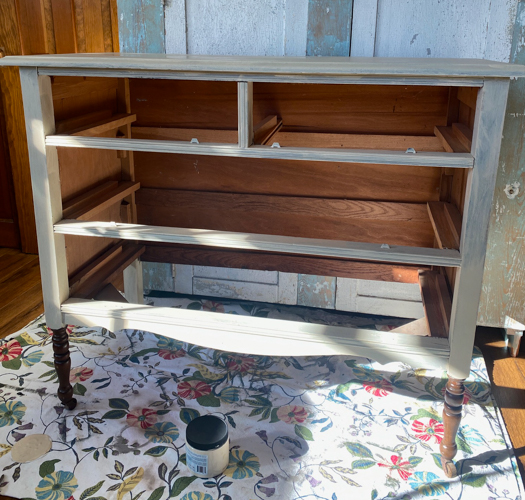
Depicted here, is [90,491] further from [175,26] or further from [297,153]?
[175,26]

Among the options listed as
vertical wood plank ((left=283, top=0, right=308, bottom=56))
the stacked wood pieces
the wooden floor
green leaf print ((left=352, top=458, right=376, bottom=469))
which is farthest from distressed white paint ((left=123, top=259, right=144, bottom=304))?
green leaf print ((left=352, top=458, right=376, bottom=469))

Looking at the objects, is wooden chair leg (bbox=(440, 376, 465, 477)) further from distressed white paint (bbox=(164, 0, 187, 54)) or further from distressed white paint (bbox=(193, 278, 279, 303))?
distressed white paint (bbox=(164, 0, 187, 54))

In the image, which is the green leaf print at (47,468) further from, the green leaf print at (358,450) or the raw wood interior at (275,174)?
the green leaf print at (358,450)

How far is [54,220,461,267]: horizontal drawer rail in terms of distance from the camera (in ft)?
4.98

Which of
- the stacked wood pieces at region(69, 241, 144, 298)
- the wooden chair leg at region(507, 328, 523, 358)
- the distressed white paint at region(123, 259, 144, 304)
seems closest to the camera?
the stacked wood pieces at region(69, 241, 144, 298)

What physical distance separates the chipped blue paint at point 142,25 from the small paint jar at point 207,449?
1.57 metres

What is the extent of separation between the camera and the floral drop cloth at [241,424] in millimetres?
1582

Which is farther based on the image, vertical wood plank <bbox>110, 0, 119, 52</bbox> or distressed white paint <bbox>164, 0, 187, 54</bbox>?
vertical wood plank <bbox>110, 0, 119, 52</bbox>

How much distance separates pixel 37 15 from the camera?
2.78 metres

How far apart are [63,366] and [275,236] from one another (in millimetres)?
843

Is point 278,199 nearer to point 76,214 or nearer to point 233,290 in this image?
point 233,290

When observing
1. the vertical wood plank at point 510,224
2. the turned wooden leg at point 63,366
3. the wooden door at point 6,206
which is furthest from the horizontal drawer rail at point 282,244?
the wooden door at point 6,206

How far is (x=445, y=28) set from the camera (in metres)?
2.08

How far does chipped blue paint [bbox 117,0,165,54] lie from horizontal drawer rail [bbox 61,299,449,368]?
1183 mm
